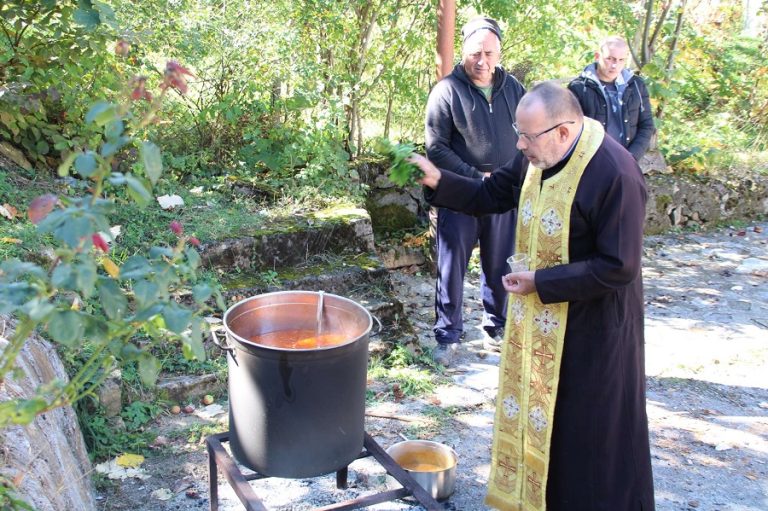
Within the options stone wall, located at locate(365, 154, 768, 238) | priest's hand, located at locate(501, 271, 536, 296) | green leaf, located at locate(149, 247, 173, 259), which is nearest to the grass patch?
priest's hand, located at locate(501, 271, 536, 296)

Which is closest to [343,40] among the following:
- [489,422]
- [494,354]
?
[494,354]

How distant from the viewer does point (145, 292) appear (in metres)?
1.82

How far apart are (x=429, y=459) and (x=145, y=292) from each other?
8.27ft

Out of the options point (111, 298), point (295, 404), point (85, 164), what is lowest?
point (295, 404)

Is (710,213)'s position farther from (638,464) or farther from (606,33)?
(638,464)

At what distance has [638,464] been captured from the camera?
3234 mm

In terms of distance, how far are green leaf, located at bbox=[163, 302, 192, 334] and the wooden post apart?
4.96 m

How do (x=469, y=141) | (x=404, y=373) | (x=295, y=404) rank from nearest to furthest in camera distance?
(x=295, y=404)
(x=404, y=373)
(x=469, y=141)

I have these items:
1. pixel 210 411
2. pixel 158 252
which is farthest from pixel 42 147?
pixel 158 252

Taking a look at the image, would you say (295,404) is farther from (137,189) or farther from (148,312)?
(137,189)

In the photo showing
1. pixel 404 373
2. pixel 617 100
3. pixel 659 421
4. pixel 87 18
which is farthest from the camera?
pixel 617 100

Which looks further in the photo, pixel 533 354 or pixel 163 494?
pixel 163 494

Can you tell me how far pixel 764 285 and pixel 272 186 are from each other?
4.73 metres

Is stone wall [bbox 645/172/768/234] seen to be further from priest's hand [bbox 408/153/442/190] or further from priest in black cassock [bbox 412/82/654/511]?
priest in black cassock [bbox 412/82/654/511]
